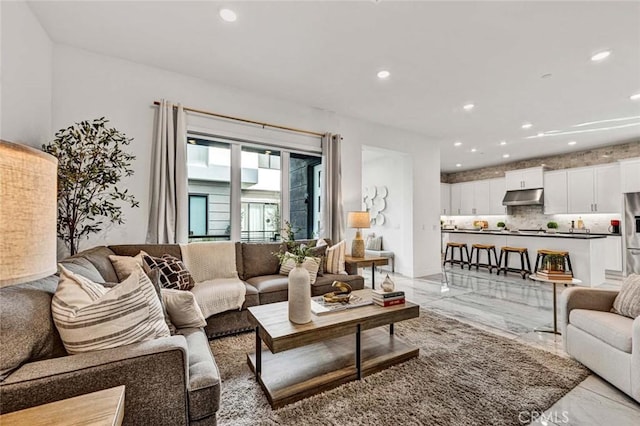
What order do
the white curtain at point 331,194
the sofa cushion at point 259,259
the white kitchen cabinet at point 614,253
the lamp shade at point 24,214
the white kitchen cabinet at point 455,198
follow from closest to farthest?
the lamp shade at point 24,214 → the sofa cushion at point 259,259 → the white curtain at point 331,194 → the white kitchen cabinet at point 614,253 → the white kitchen cabinet at point 455,198

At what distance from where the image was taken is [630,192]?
18.9 feet

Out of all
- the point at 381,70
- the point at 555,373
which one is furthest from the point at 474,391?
the point at 381,70

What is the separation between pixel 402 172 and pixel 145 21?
4874mm

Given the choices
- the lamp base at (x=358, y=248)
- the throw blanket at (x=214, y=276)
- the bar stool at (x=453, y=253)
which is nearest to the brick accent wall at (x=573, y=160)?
the bar stool at (x=453, y=253)

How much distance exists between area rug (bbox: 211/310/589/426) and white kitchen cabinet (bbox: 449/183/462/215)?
7752mm

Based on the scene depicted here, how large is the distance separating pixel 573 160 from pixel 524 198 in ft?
4.49

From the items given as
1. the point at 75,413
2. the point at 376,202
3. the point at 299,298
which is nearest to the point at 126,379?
the point at 75,413

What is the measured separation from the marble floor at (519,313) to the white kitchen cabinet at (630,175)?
1921 millimetres

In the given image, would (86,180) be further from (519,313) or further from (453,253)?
(453,253)

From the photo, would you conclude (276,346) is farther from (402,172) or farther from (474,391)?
(402,172)

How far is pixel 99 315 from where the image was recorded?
1.16m

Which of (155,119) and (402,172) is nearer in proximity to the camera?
(155,119)

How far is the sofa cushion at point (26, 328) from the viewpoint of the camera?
959 millimetres

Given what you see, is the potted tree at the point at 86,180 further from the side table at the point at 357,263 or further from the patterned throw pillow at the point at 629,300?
the patterned throw pillow at the point at 629,300
